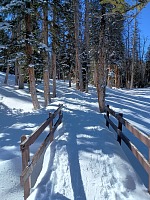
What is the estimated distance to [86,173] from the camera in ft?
14.7

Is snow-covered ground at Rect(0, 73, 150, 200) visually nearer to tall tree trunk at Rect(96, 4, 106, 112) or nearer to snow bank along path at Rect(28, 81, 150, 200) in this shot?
snow bank along path at Rect(28, 81, 150, 200)

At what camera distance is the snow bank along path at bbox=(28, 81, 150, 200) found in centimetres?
382

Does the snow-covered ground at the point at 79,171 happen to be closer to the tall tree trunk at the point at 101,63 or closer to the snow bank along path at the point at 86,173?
the snow bank along path at the point at 86,173

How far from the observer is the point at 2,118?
13.3 metres

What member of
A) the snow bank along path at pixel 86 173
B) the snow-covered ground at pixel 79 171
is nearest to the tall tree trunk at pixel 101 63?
the snow-covered ground at pixel 79 171

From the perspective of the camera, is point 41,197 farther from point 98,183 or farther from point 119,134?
point 119,134

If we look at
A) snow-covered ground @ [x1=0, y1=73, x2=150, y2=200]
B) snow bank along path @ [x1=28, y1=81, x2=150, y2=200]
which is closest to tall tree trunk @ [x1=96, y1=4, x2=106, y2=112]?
snow-covered ground @ [x1=0, y1=73, x2=150, y2=200]

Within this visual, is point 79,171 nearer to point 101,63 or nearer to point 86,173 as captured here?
point 86,173

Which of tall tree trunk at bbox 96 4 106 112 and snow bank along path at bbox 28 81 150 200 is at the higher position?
tall tree trunk at bbox 96 4 106 112

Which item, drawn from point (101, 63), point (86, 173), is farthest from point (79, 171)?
point (101, 63)

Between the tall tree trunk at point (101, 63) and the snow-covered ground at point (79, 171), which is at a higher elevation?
the tall tree trunk at point (101, 63)

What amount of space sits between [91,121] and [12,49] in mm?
7096

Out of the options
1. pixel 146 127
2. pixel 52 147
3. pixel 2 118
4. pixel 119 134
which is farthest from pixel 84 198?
pixel 2 118

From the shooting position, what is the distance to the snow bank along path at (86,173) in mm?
3821
